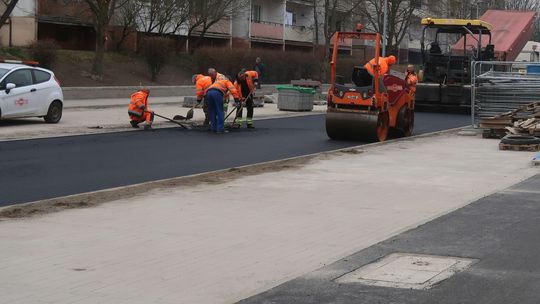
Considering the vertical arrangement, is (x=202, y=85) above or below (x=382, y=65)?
below

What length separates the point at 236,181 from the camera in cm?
1293

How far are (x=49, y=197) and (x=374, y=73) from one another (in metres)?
9.95

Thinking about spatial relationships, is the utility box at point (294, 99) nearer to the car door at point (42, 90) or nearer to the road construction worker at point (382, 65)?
the car door at point (42, 90)

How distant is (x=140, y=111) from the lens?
22.1 metres

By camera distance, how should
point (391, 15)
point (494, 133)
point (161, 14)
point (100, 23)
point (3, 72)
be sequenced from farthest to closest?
point (391, 15), point (161, 14), point (100, 23), point (494, 133), point (3, 72)

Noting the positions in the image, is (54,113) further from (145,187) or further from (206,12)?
(206,12)

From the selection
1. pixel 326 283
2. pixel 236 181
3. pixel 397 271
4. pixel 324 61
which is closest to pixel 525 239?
pixel 397 271

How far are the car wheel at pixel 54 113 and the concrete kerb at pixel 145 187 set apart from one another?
8.52 m

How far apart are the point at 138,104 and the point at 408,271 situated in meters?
15.4

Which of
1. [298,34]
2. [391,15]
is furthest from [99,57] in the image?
[298,34]

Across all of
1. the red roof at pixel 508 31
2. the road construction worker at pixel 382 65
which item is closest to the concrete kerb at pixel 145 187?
the road construction worker at pixel 382 65

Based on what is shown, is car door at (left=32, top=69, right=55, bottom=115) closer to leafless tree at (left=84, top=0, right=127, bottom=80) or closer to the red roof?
leafless tree at (left=84, top=0, right=127, bottom=80)

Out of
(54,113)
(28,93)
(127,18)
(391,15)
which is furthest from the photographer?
(391,15)

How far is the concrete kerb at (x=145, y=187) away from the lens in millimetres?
10109
